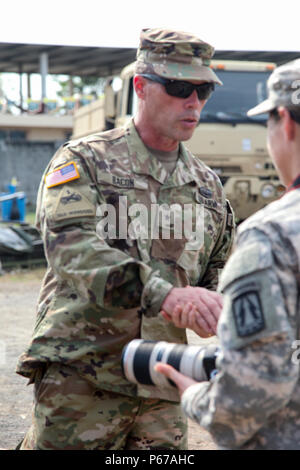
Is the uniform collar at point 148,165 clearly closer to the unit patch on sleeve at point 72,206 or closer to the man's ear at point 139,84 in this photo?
the man's ear at point 139,84

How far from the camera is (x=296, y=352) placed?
150cm

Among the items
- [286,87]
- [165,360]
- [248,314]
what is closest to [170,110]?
[286,87]

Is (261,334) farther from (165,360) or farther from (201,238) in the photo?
(201,238)

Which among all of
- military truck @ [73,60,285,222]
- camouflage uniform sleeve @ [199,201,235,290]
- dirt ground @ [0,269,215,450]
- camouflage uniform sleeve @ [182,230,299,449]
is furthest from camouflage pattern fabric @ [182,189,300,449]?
military truck @ [73,60,285,222]

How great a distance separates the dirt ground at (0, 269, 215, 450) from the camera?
4.30 metres

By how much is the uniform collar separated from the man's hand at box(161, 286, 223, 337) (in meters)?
0.54

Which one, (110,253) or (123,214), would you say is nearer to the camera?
(110,253)

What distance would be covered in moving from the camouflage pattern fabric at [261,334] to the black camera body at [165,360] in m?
0.17

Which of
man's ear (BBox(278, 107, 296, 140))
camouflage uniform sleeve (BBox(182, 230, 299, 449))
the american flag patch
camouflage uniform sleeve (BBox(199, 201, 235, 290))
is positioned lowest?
camouflage uniform sleeve (BBox(199, 201, 235, 290))

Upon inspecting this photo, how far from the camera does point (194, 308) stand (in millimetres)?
2076

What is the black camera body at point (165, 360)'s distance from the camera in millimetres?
1673

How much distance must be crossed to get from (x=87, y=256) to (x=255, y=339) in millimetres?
884

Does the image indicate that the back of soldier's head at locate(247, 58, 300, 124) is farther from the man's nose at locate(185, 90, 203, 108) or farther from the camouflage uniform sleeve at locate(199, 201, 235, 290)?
the camouflage uniform sleeve at locate(199, 201, 235, 290)

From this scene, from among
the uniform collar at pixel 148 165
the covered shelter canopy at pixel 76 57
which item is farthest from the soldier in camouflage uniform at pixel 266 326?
the covered shelter canopy at pixel 76 57
